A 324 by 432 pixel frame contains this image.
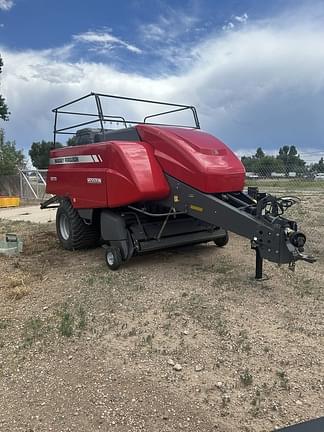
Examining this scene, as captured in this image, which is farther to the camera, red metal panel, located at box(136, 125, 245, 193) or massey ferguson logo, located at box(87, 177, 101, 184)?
massey ferguson logo, located at box(87, 177, 101, 184)

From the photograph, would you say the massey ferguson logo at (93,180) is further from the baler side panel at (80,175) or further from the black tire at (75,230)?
the black tire at (75,230)

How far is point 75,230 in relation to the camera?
25.6 ft

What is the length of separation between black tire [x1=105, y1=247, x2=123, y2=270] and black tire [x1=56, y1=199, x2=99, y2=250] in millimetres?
1353

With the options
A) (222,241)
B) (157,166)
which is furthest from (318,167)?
(157,166)

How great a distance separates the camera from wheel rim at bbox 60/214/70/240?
8102 millimetres

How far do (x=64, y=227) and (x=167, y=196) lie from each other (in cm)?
284

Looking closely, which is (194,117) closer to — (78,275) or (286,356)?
(78,275)

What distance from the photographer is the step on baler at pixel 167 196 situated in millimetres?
5406

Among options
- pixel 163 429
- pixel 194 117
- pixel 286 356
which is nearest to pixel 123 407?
pixel 163 429

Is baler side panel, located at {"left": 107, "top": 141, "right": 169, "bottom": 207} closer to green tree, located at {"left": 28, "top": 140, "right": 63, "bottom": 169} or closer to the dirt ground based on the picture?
the dirt ground

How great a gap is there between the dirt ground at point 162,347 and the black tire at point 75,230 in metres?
1.21

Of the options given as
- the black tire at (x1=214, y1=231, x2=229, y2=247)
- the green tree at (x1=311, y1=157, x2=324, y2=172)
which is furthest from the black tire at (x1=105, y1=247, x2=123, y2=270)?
the green tree at (x1=311, y1=157, x2=324, y2=172)

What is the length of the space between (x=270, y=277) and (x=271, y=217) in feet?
3.12

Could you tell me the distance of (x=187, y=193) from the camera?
598 cm
